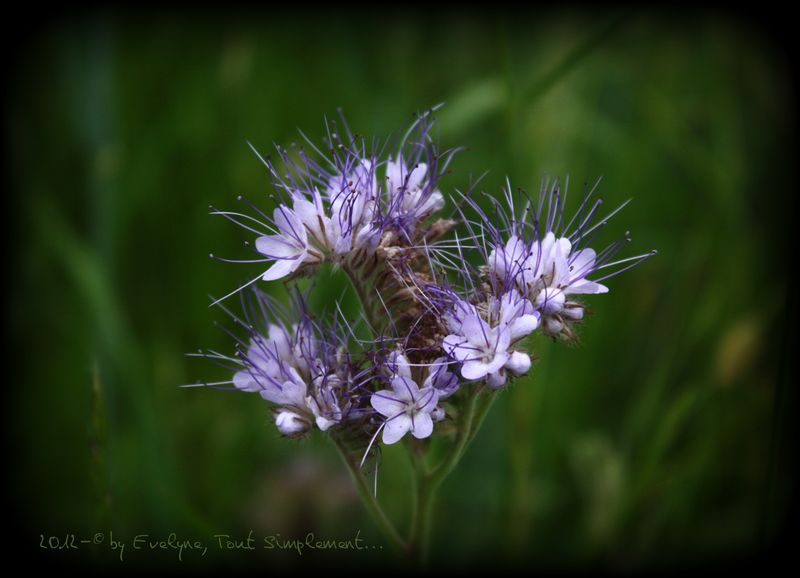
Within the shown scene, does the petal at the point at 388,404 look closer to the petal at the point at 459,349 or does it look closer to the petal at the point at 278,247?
the petal at the point at 459,349

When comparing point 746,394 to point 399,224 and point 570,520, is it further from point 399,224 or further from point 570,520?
point 399,224

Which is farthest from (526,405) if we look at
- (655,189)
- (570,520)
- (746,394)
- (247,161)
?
(247,161)

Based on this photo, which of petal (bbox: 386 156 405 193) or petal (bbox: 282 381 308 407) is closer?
petal (bbox: 282 381 308 407)

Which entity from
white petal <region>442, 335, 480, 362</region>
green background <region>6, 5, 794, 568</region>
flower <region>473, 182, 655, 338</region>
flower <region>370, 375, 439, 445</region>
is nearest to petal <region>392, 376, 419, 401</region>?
flower <region>370, 375, 439, 445</region>

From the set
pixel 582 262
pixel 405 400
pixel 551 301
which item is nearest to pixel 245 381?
pixel 405 400

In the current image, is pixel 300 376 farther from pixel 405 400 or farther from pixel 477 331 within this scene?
pixel 477 331

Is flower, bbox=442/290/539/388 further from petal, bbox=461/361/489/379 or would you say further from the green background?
the green background
